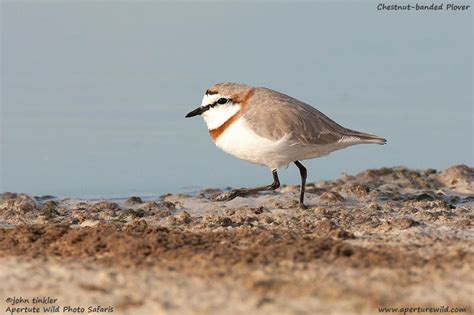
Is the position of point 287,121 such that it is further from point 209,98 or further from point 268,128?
point 209,98

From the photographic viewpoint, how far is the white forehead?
1066cm

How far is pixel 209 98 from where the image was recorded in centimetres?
1075

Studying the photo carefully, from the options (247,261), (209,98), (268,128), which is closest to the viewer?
(247,261)

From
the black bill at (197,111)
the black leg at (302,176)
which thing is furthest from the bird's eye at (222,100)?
the black leg at (302,176)

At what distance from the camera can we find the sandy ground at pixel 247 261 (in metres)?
6.04

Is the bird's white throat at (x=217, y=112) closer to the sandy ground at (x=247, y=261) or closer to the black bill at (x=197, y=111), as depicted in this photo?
the black bill at (x=197, y=111)

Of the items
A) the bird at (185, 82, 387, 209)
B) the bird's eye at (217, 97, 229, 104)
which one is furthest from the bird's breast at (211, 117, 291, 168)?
the bird's eye at (217, 97, 229, 104)

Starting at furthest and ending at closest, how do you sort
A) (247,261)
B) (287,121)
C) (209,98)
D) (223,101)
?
(209,98) < (223,101) < (287,121) < (247,261)

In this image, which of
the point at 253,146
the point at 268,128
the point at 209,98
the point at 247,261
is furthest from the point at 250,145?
the point at 247,261

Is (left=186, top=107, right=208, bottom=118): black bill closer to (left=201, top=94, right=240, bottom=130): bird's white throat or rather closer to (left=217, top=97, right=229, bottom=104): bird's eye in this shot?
(left=201, top=94, right=240, bottom=130): bird's white throat

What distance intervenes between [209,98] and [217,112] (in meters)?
0.21

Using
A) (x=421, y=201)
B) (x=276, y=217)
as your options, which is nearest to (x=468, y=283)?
(x=276, y=217)

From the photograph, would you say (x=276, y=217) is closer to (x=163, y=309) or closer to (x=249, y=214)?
(x=249, y=214)

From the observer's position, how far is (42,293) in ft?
21.0
